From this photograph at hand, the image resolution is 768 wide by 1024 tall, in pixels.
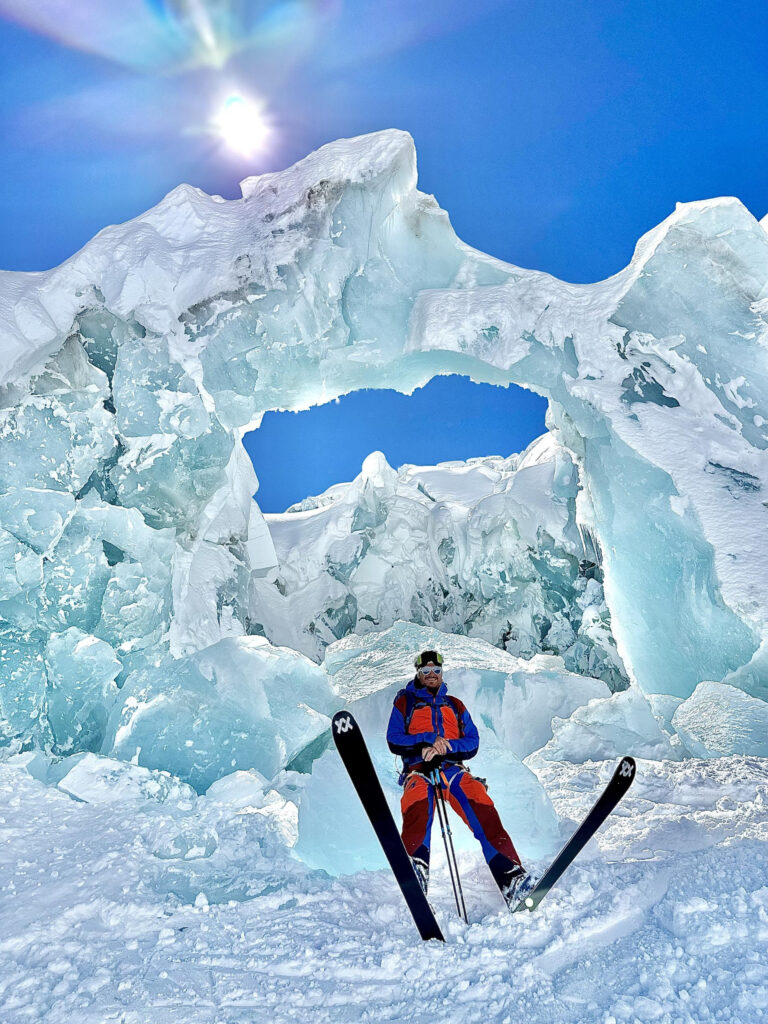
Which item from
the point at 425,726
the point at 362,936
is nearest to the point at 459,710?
the point at 425,726

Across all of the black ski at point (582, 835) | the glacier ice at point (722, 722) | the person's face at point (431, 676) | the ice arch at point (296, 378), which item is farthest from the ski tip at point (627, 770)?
the glacier ice at point (722, 722)

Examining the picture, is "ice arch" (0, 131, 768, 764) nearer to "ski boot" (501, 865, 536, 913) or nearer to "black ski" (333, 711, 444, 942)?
"ski boot" (501, 865, 536, 913)

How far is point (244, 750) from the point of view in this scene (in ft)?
22.4

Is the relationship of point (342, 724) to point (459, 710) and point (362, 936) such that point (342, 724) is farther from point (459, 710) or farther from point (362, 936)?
point (459, 710)

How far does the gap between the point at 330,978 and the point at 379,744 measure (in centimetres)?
376

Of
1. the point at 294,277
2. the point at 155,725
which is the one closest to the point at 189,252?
the point at 294,277

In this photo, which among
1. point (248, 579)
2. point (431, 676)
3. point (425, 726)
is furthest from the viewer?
point (248, 579)

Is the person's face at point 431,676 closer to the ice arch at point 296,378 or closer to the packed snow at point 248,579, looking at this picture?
the packed snow at point 248,579

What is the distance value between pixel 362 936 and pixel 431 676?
166 centimetres

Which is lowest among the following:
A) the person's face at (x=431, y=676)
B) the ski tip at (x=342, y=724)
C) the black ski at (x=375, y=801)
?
the black ski at (x=375, y=801)

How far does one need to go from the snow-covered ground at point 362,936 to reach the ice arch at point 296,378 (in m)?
2.44

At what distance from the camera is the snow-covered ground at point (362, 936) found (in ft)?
8.54

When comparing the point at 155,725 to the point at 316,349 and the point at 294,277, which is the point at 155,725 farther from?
the point at 294,277

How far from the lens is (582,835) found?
3.44 meters
